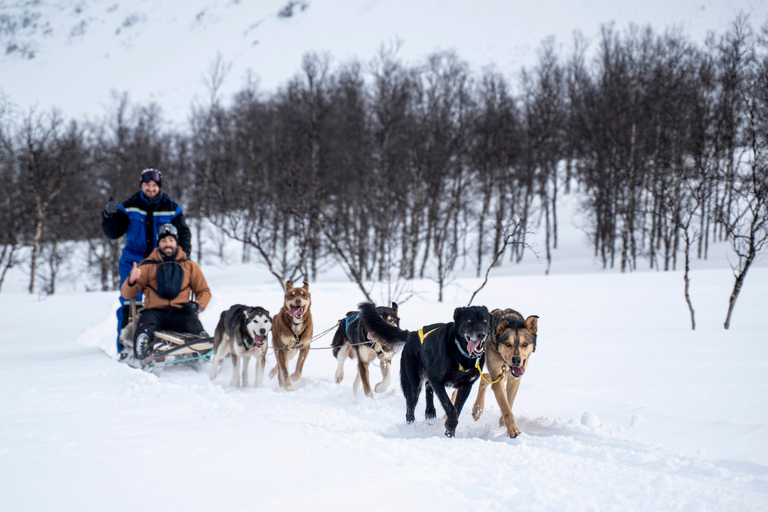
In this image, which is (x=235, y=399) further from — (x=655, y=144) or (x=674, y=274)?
(x=655, y=144)

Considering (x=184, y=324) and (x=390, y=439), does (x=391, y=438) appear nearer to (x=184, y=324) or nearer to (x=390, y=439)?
(x=390, y=439)

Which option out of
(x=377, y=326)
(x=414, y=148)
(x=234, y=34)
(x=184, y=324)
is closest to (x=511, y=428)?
(x=377, y=326)

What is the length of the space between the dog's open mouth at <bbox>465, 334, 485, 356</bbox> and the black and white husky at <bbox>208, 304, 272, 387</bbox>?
98.1 inches

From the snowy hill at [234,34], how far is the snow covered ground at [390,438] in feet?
148

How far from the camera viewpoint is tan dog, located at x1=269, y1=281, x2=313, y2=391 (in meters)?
5.25

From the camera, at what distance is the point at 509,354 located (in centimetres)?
351

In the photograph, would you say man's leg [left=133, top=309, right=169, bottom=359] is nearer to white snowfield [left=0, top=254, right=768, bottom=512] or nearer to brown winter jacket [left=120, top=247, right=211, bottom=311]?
brown winter jacket [left=120, top=247, right=211, bottom=311]

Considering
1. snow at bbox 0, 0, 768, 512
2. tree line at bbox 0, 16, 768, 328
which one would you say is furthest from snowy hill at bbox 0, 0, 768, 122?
snow at bbox 0, 0, 768, 512

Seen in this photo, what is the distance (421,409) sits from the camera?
4566mm

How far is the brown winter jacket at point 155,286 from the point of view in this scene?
233 inches

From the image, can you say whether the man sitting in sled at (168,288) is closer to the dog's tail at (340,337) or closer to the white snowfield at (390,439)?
the white snowfield at (390,439)

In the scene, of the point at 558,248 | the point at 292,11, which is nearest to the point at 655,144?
the point at 558,248

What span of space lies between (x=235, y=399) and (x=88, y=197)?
2010 centimetres

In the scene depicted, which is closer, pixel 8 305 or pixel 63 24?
pixel 8 305
